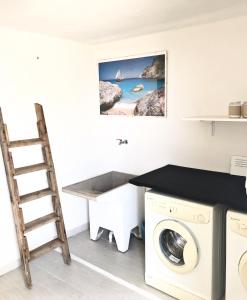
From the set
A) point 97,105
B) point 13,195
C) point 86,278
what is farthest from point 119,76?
point 86,278

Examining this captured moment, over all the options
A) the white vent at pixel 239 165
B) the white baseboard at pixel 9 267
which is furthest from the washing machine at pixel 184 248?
the white baseboard at pixel 9 267

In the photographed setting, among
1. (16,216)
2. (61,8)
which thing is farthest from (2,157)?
(61,8)

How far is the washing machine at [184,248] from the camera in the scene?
6.79 feet

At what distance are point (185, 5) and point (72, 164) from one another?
2030 millimetres

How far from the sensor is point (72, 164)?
10.8 feet

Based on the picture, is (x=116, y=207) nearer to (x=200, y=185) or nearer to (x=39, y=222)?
(x=39, y=222)

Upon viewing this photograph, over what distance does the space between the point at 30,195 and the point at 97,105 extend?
55.9 inches

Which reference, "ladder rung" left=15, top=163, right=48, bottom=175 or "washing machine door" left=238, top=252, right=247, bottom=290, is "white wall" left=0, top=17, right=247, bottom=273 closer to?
"ladder rung" left=15, top=163, right=48, bottom=175

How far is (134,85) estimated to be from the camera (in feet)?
10.1

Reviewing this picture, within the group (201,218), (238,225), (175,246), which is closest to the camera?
(238,225)

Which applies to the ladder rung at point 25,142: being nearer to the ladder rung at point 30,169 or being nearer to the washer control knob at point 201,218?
the ladder rung at point 30,169

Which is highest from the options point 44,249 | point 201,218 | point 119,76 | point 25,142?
point 119,76

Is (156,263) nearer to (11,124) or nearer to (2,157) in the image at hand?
(2,157)

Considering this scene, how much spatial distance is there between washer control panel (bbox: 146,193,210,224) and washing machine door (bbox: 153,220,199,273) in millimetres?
76
